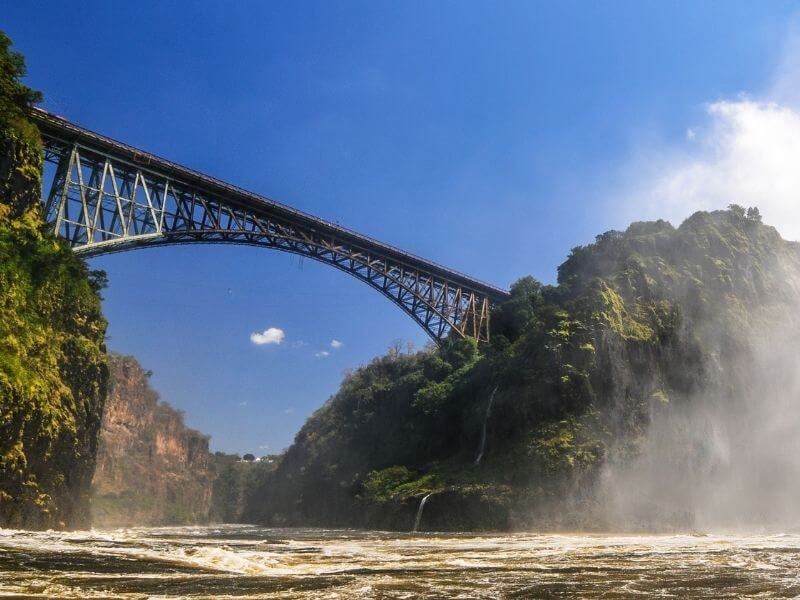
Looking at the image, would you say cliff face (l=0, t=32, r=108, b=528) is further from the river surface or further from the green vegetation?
the green vegetation

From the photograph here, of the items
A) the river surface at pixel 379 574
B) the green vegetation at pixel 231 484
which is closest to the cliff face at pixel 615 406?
the river surface at pixel 379 574

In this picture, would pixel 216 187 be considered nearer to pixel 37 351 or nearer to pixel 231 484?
pixel 37 351

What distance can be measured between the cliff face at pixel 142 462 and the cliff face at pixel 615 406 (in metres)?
33.8

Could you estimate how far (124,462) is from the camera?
80562 mm

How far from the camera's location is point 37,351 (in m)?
24.5

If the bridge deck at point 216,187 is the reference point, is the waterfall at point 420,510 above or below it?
below

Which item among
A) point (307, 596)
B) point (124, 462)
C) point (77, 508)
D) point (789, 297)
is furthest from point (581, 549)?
point (124, 462)

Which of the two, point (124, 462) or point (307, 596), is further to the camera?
point (124, 462)

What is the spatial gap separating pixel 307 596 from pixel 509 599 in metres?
2.95

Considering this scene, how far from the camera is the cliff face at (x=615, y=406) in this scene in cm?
3438

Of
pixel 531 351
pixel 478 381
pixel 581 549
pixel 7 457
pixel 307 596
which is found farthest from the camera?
pixel 478 381

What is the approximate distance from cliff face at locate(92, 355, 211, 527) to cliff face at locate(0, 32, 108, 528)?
48524 millimetres

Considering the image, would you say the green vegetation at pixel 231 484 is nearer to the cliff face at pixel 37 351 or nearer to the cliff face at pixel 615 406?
the cliff face at pixel 615 406

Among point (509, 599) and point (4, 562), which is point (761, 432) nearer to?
point (509, 599)
